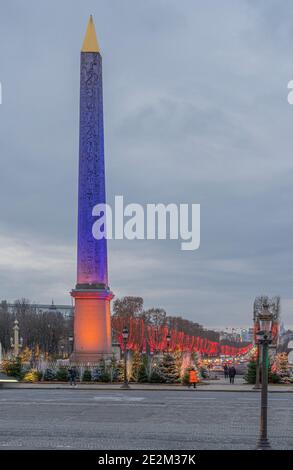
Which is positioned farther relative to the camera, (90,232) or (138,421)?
(90,232)

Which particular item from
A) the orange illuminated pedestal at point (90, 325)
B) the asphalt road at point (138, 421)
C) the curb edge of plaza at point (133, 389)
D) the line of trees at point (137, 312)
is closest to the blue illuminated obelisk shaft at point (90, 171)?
the orange illuminated pedestal at point (90, 325)

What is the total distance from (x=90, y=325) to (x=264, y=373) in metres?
36.0

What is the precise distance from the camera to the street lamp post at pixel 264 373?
14852 millimetres

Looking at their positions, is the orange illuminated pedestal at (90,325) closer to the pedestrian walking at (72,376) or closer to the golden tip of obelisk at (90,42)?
the pedestrian walking at (72,376)

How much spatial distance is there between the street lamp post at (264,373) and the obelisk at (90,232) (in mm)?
33503

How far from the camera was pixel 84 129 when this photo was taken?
5050 cm

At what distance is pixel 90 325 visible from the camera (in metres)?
50.4

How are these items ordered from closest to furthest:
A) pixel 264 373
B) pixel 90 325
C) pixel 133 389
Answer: pixel 264 373, pixel 133 389, pixel 90 325

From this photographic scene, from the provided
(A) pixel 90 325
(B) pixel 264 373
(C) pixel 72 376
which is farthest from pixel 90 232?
(B) pixel 264 373

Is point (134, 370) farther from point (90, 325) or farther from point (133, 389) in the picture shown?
point (90, 325)

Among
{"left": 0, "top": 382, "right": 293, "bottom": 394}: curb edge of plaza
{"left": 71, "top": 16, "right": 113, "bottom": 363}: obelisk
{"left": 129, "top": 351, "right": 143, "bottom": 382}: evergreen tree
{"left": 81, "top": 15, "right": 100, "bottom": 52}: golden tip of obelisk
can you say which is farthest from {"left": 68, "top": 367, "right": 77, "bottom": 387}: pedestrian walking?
{"left": 81, "top": 15, "right": 100, "bottom": 52}: golden tip of obelisk

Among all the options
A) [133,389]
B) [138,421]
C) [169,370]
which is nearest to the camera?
[138,421]
